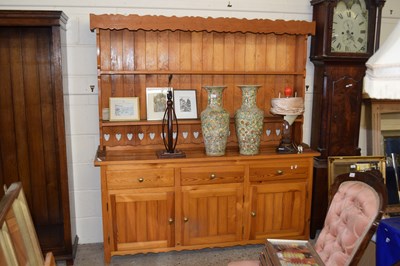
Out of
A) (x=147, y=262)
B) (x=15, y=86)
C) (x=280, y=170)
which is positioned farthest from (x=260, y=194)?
(x=15, y=86)

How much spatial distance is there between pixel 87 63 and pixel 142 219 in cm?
131

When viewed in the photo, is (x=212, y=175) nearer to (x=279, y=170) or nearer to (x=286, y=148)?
(x=279, y=170)

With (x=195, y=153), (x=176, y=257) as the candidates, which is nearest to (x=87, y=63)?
(x=195, y=153)

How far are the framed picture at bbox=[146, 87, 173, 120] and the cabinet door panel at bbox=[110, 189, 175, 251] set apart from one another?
620 mm

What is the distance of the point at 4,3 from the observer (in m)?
2.76

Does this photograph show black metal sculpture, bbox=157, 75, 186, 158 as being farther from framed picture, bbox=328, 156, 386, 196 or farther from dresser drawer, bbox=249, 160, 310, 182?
framed picture, bbox=328, 156, 386, 196

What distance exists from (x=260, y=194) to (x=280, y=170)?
0.25m

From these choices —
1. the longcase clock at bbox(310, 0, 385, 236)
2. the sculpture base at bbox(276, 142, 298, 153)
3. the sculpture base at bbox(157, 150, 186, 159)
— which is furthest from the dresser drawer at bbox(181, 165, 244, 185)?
the longcase clock at bbox(310, 0, 385, 236)

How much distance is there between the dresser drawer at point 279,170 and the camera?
2879 millimetres

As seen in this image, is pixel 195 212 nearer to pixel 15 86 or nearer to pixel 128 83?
pixel 128 83

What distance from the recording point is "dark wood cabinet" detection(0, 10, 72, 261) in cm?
282

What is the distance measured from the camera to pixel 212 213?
9.40 ft

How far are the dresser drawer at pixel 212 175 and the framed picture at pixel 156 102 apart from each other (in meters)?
0.52

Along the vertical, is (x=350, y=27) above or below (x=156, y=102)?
above
